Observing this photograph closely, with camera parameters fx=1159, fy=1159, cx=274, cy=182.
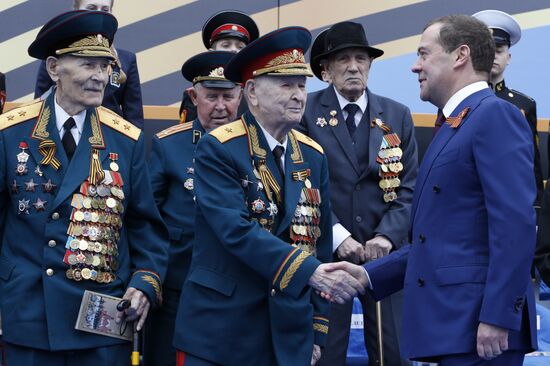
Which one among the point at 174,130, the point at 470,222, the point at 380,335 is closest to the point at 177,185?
the point at 174,130

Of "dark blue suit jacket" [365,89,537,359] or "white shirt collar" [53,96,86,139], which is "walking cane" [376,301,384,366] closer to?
"dark blue suit jacket" [365,89,537,359]

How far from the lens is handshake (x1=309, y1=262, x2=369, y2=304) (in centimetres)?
446

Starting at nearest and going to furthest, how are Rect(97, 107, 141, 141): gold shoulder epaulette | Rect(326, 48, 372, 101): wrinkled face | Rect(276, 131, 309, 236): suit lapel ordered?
1. Rect(276, 131, 309, 236): suit lapel
2. Rect(97, 107, 141, 141): gold shoulder epaulette
3. Rect(326, 48, 372, 101): wrinkled face

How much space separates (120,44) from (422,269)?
3.48m

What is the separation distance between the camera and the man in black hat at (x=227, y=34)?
20.8 feet

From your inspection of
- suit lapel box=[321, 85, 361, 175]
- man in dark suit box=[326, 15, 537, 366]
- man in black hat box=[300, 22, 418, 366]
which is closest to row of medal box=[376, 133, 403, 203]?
man in black hat box=[300, 22, 418, 366]

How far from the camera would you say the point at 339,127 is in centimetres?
582

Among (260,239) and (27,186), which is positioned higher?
(27,186)

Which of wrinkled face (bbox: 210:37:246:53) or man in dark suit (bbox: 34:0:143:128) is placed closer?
man in dark suit (bbox: 34:0:143:128)

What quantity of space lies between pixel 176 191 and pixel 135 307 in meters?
1.05

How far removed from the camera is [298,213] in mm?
4605

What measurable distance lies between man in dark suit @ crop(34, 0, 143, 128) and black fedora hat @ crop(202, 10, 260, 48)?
470mm

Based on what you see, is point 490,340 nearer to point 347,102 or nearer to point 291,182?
point 291,182

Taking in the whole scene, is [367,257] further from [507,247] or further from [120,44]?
[120,44]
